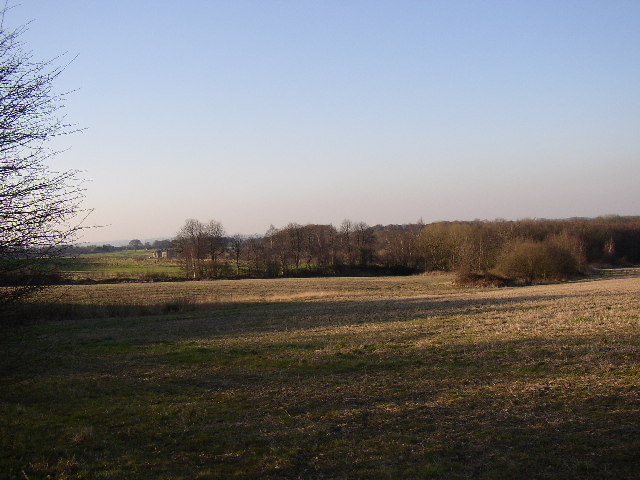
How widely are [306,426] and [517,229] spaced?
254 ft

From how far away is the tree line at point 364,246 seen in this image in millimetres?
77125

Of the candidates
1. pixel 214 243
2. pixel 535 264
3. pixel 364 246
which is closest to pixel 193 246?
pixel 214 243

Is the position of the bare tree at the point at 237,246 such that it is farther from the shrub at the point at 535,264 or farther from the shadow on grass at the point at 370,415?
the shadow on grass at the point at 370,415

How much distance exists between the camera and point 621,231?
299ft

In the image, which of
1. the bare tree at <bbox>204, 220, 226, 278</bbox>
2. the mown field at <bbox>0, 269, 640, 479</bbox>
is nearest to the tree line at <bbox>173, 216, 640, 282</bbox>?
the bare tree at <bbox>204, 220, 226, 278</bbox>

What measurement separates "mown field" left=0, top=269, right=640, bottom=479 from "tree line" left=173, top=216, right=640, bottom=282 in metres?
55.0

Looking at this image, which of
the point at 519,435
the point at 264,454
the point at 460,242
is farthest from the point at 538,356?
the point at 460,242

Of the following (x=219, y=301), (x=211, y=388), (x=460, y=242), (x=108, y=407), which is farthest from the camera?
(x=460, y=242)

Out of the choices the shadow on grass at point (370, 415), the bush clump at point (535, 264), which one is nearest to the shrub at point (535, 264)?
the bush clump at point (535, 264)

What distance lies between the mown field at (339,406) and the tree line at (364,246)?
180 ft

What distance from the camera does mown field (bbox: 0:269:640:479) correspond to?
20.8 ft

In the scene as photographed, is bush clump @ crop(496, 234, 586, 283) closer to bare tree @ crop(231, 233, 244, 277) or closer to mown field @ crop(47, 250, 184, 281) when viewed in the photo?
mown field @ crop(47, 250, 184, 281)

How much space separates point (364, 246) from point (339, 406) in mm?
81522

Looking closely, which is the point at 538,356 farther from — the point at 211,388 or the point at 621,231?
the point at 621,231
